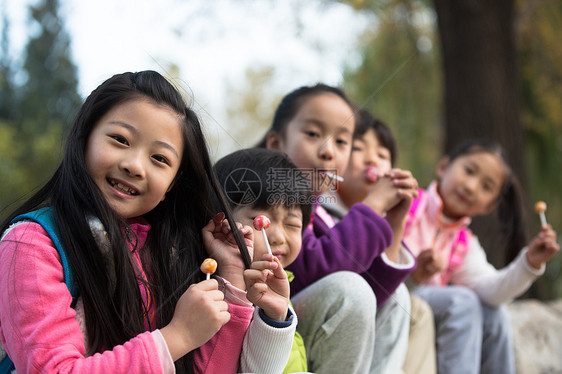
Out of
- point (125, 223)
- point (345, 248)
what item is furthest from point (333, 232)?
point (125, 223)

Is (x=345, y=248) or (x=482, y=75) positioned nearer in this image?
(x=345, y=248)

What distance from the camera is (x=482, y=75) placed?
295 centimetres

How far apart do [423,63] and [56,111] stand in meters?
4.71

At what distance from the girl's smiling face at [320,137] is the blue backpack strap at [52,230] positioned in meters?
0.66

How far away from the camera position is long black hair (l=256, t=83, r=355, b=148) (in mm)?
1387

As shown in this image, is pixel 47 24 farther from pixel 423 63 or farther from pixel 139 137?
pixel 139 137

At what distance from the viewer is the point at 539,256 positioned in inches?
63.3

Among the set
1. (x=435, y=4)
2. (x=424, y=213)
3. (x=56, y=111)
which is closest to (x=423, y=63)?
(x=435, y=4)

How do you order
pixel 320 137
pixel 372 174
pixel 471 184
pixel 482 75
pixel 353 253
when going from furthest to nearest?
1. pixel 482 75
2. pixel 471 184
3. pixel 372 174
4. pixel 320 137
5. pixel 353 253

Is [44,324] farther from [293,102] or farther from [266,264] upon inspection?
[293,102]

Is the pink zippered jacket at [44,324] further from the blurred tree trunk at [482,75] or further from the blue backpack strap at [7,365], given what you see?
the blurred tree trunk at [482,75]

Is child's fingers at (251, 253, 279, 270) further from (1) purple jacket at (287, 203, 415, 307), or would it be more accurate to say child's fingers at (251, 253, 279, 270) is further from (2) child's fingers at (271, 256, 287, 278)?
(1) purple jacket at (287, 203, 415, 307)

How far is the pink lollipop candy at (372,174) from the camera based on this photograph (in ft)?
4.95

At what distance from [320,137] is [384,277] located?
1.28 ft
